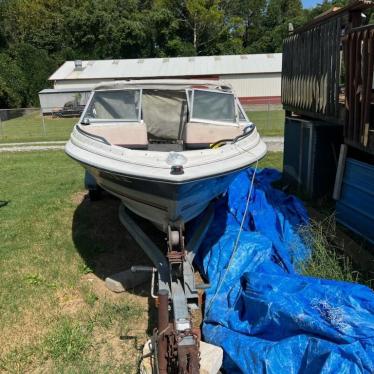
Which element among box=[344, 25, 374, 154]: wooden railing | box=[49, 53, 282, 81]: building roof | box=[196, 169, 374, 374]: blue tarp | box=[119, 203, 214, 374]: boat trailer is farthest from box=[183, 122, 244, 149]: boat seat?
box=[49, 53, 282, 81]: building roof

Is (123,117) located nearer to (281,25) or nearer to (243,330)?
(243,330)

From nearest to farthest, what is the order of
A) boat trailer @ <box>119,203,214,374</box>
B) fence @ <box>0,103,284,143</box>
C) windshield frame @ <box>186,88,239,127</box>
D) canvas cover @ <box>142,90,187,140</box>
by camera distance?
1. boat trailer @ <box>119,203,214,374</box>
2. windshield frame @ <box>186,88,239,127</box>
3. canvas cover @ <box>142,90,187,140</box>
4. fence @ <box>0,103,284,143</box>

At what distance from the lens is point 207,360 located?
134 inches

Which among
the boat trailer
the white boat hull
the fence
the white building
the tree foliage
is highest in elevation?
the tree foliage

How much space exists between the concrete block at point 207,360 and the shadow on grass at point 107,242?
107cm

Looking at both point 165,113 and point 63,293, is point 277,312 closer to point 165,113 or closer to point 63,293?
A: point 63,293

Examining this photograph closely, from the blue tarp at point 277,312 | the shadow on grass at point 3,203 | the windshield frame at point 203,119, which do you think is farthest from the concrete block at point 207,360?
the shadow on grass at point 3,203

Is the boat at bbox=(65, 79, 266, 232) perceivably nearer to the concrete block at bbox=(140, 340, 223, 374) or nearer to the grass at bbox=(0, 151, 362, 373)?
the grass at bbox=(0, 151, 362, 373)

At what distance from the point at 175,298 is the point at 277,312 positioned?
0.83 metres

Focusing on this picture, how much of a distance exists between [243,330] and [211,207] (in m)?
2.22

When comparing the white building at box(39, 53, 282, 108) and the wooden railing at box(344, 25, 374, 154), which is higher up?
the wooden railing at box(344, 25, 374, 154)

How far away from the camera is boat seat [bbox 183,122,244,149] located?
634cm

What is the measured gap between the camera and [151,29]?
49.4m

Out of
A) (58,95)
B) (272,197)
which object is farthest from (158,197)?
(58,95)
